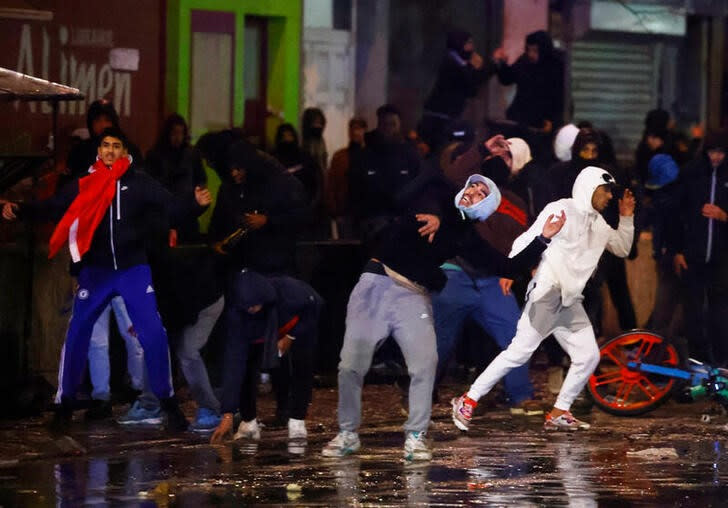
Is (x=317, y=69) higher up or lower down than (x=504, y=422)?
higher up

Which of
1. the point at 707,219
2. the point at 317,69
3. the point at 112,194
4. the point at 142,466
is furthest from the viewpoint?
the point at 317,69

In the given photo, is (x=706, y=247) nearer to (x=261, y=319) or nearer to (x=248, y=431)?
(x=261, y=319)

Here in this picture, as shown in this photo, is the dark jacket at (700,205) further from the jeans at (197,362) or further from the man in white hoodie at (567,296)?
the jeans at (197,362)

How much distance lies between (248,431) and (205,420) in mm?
631

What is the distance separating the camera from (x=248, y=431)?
13133mm

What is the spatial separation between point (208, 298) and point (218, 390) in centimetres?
110

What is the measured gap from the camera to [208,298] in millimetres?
13766

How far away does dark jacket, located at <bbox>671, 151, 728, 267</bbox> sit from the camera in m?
15.9

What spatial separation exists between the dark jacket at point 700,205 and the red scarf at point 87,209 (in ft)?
16.9

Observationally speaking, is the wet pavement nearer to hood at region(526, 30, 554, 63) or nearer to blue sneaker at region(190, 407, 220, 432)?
blue sneaker at region(190, 407, 220, 432)

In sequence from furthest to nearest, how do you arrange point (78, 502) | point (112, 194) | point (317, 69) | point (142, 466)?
point (317, 69) → point (112, 194) → point (142, 466) → point (78, 502)

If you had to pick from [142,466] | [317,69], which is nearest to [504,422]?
[142,466]

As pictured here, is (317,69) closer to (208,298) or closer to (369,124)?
(369,124)

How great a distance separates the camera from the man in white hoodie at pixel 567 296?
13.4m
